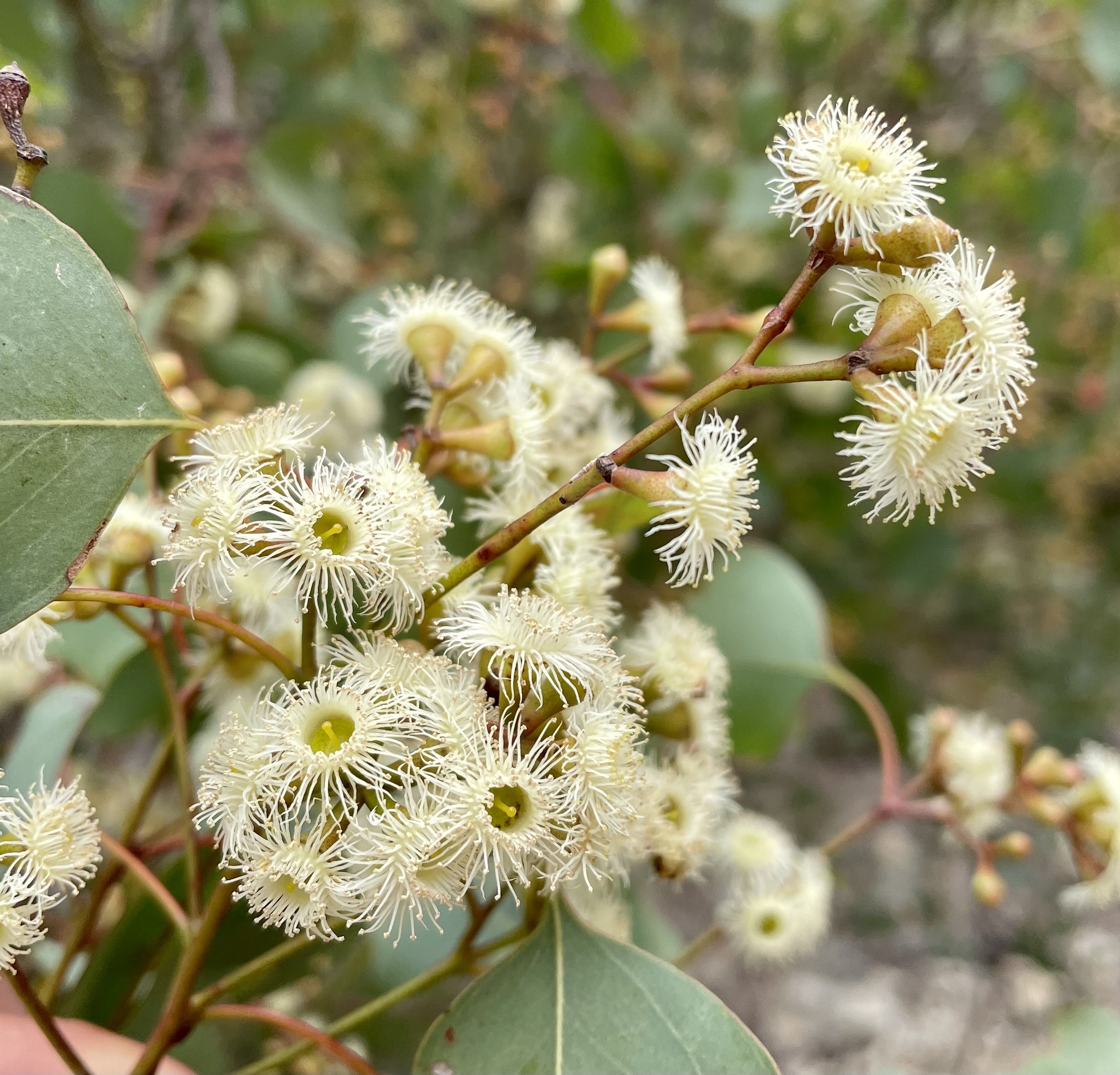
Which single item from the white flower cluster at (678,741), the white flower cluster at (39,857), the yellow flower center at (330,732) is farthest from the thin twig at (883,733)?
the white flower cluster at (39,857)

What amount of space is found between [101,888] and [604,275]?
0.71 meters

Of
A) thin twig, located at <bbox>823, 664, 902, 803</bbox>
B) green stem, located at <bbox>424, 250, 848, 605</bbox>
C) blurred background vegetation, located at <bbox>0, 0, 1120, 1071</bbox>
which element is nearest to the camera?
green stem, located at <bbox>424, 250, 848, 605</bbox>

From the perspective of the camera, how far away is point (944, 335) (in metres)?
0.53

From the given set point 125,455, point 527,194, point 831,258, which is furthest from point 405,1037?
point 527,194

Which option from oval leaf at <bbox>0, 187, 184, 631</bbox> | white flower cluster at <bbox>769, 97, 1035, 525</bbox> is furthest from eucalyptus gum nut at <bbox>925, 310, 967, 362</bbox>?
oval leaf at <bbox>0, 187, 184, 631</bbox>

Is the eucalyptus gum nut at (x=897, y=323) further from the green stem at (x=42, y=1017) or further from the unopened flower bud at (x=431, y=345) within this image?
the green stem at (x=42, y=1017)

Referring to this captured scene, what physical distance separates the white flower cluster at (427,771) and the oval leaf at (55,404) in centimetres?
15

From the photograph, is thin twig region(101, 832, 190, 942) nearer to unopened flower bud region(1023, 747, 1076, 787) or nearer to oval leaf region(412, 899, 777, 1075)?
oval leaf region(412, 899, 777, 1075)

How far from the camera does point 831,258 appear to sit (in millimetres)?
551

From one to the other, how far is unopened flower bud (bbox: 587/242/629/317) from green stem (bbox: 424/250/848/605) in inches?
14.8

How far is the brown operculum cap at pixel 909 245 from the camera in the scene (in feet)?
1.77

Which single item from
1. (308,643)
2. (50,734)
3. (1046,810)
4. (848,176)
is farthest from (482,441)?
(1046,810)

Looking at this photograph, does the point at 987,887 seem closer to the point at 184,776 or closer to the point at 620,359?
the point at 620,359

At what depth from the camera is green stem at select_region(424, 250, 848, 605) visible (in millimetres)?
511
